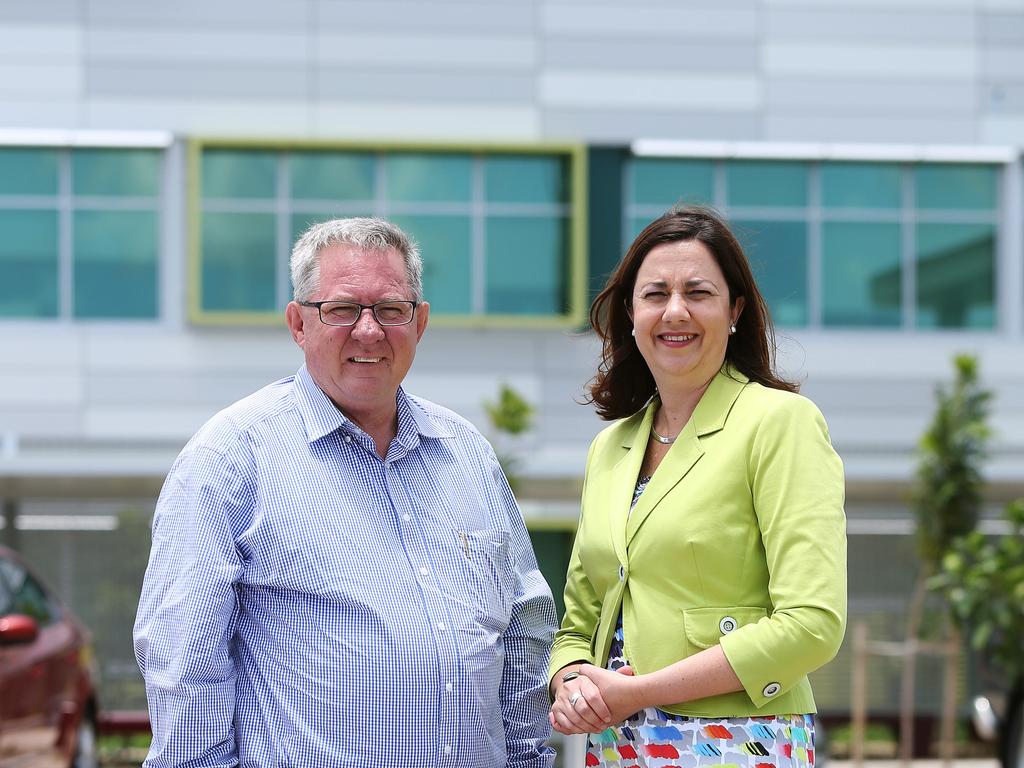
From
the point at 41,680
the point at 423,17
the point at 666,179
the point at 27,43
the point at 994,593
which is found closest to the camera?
the point at 41,680

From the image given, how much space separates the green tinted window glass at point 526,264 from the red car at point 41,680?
243 inches

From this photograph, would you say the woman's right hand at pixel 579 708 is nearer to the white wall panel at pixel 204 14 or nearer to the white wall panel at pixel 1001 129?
the white wall panel at pixel 204 14

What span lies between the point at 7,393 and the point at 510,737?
37.0 feet

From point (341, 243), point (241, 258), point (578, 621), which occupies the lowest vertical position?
point (578, 621)

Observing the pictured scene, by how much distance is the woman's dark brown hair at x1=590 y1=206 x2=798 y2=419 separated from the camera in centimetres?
324

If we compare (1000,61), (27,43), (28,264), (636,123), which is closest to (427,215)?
(636,123)

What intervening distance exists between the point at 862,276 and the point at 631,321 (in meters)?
11.5

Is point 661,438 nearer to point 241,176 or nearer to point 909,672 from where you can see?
point 909,672

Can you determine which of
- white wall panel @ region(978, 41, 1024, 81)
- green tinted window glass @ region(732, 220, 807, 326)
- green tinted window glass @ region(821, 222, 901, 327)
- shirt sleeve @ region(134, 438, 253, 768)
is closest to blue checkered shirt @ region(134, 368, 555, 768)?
shirt sleeve @ region(134, 438, 253, 768)

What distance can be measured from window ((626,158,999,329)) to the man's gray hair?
1113cm

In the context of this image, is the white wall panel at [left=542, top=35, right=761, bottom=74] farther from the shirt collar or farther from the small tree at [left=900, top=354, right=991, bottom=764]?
the shirt collar

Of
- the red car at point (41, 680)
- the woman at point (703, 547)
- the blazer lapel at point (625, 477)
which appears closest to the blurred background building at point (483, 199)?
the red car at point (41, 680)

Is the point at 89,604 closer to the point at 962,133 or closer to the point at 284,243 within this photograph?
the point at 284,243

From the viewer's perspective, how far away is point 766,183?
14.4 meters
